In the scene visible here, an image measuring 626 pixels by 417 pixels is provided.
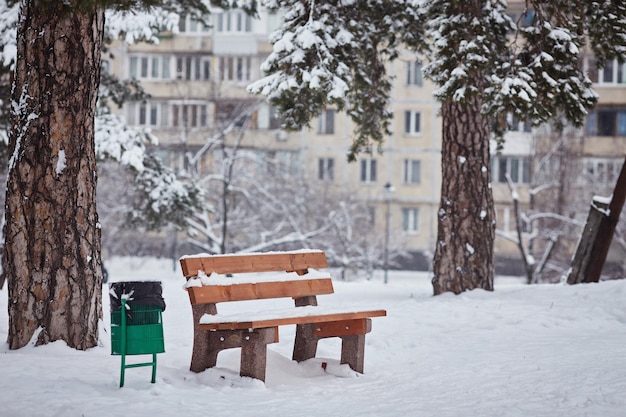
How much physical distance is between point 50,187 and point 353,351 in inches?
114

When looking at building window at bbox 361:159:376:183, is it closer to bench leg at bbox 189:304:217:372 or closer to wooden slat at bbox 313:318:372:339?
wooden slat at bbox 313:318:372:339

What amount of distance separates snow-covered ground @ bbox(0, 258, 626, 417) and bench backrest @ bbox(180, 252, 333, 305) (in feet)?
2.00

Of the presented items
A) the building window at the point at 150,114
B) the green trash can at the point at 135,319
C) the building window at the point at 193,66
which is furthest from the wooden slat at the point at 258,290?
the building window at the point at 193,66

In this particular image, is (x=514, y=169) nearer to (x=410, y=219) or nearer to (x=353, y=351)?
(x=410, y=219)

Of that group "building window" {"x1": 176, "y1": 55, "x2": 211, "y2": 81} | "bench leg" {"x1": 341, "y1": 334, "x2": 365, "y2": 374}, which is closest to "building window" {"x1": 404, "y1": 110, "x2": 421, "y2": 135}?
"building window" {"x1": 176, "y1": 55, "x2": 211, "y2": 81}

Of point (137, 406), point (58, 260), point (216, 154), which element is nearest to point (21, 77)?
point (58, 260)

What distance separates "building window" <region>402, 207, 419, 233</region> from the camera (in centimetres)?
5297

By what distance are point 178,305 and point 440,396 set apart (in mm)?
6730

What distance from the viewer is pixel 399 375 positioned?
854cm

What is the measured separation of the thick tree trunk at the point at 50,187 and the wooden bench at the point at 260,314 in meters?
1.14

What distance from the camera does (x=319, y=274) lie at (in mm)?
8758

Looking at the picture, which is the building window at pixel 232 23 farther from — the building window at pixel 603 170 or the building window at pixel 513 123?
the building window at pixel 603 170

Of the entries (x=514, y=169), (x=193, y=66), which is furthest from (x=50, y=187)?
(x=193, y=66)

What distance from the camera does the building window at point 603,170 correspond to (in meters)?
42.5
